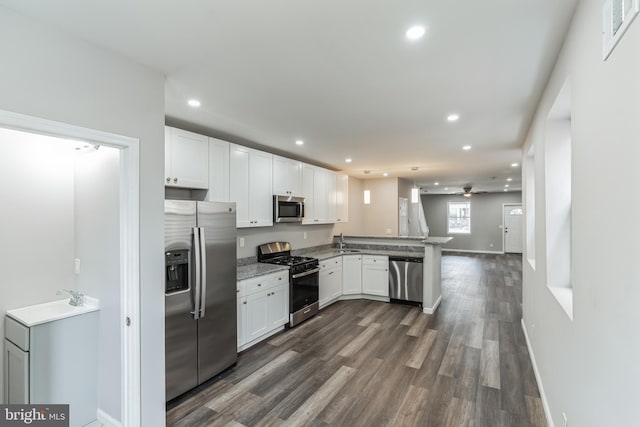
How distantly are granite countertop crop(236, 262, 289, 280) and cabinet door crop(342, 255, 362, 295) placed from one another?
1879 millimetres

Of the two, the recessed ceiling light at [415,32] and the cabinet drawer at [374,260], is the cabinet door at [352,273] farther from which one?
the recessed ceiling light at [415,32]

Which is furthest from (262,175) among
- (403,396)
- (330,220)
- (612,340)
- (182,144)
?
(612,340)

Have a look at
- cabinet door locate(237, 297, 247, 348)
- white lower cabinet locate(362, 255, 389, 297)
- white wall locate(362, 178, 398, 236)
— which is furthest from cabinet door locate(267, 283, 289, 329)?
white wall locate(362, 178, 398, 236)

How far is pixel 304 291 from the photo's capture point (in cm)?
446

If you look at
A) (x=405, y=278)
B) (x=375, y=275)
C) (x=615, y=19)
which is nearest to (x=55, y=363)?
(x=615, y=19)

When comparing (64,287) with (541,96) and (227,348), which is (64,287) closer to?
(227,348)

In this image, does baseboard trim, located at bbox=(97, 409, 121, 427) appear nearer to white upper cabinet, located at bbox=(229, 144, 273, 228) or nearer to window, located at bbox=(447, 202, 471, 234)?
white upper cabinet, located at bbox=(229, 144, 273, 228)

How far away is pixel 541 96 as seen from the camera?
2.62 m

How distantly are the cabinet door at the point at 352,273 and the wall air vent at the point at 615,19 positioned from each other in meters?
4.86

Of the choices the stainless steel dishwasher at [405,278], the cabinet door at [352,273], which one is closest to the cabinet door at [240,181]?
the cabinet door at [352,273]

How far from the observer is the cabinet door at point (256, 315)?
355cm

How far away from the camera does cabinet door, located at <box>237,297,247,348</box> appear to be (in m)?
3.43

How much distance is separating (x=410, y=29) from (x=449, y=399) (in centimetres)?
291

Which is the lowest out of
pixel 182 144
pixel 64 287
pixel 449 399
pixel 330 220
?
pixel 449 399
